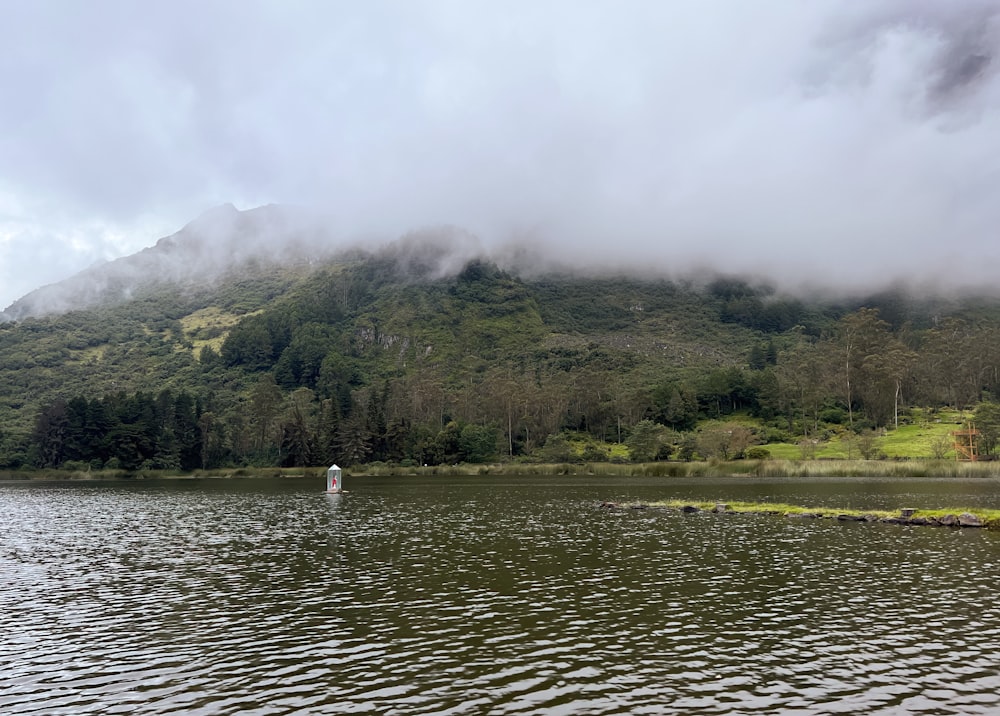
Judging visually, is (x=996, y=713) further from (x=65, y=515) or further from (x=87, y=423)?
(x=87, y=423)

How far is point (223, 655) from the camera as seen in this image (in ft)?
72.3

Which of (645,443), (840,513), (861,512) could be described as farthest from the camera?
(645,443)

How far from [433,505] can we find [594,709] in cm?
6264

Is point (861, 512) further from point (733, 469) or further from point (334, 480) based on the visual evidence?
point (334, 480)

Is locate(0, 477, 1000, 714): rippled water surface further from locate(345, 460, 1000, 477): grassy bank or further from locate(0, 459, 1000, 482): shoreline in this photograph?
locate(0, 459, 1000, 482): shoreline

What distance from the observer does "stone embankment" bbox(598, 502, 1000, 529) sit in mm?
52750

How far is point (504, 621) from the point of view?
1016 inches

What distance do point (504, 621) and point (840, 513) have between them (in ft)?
150

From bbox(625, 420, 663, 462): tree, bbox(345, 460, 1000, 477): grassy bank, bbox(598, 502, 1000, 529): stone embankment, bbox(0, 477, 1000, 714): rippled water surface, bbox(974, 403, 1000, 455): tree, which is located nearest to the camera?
bbox(0, 477, 1000, 714): rippled water surface

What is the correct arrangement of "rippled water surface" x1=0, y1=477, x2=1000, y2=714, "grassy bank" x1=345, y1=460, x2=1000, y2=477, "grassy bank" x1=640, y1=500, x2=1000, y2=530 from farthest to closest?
"grassy bank" x1=345, y1=460, x2=1000, y2=477
"grassy bank" x1=640, y1=500, x2=1000, y2=530
"rippled water surface" x1=0, y1=477, x2=1000, y2=714

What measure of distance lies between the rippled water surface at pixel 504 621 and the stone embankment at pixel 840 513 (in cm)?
345

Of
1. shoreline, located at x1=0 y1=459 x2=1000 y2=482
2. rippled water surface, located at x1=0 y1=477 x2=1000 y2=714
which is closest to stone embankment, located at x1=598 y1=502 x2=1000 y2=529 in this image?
rippled water surface, located at x1=0 y1=477 x2=1000 y2=714

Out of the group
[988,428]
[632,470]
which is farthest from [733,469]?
[988,428]

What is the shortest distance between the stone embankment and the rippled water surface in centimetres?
345
